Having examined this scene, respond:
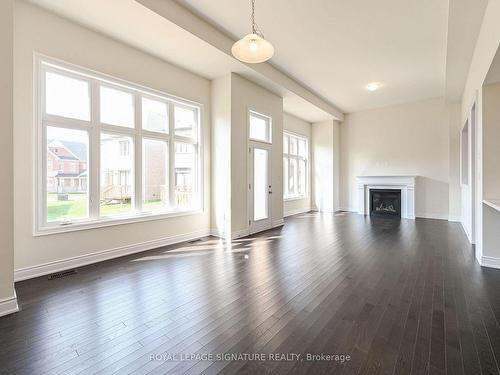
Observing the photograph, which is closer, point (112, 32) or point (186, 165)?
point (112, 32)

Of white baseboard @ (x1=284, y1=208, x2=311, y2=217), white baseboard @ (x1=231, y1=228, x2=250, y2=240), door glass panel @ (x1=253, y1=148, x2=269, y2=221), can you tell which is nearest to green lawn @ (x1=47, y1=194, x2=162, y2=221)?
white baseboard @ (x1=231, y1=228, x2=250, y2=240)

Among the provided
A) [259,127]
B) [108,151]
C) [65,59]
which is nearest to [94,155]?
[108,151]

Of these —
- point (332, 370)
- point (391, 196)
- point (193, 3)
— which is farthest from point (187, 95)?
point (391, 196)

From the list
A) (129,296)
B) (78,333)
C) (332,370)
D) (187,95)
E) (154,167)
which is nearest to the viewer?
(332,370)

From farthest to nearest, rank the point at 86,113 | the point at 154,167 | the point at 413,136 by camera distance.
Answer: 1. the point at 413,136
2. the point at 154,167
3. the point at 86,113

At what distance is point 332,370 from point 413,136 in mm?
8599

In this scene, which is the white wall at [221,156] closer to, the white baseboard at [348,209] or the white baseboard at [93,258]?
the white baseboard at [93,258]

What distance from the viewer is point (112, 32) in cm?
391

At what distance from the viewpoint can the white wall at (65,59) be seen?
323 cm

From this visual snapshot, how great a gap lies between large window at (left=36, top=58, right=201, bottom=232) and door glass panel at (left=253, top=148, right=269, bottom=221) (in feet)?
4.57

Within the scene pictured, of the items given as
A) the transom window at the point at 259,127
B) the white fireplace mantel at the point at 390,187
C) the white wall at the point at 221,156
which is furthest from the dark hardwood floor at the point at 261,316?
the white fireplace mantel at the point at 390,187

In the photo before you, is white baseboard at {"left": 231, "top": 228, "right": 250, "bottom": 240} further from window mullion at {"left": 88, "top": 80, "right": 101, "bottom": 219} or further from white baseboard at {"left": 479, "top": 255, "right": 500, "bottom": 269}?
white baseboard at {"left": 479, "top": 255, "right": 500, "bottom": 269}

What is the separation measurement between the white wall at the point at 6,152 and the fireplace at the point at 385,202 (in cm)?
897

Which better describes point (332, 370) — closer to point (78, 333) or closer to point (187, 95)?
point (78, 333)
